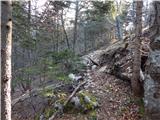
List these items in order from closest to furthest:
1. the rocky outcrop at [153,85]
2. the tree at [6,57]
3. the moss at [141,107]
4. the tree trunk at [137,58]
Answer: the tree at [6,57] → the rocky outcrop at [153,85] → the moss at [141,107] → the tree trunk at [137,58]

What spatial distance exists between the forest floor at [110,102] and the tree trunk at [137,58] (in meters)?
0.35

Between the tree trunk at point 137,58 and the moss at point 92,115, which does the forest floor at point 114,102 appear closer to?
the moss at point 92,115

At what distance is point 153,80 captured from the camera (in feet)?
30.6

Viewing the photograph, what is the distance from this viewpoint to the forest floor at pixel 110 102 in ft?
32.0

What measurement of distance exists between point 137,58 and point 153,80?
1.06 metres

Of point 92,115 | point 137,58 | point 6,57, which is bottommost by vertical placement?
point 92,115

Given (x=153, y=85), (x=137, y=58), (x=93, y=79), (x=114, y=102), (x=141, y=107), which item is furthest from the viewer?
(x=93, y=79)

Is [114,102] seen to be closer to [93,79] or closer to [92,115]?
[92,115]

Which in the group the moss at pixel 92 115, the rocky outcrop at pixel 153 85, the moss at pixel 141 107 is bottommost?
the moss at pixel 92 115

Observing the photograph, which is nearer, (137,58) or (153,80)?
(153,80)

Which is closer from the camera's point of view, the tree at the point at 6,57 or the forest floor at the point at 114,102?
the tree at the point at 6,57

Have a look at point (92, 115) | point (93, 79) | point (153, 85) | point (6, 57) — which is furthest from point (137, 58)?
point (6, 57)

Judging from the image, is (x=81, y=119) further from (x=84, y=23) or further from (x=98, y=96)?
(x=84, y=23)

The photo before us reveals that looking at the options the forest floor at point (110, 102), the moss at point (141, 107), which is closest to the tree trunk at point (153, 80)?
the moss at point (141, 107)
